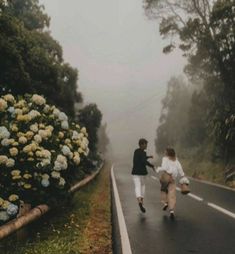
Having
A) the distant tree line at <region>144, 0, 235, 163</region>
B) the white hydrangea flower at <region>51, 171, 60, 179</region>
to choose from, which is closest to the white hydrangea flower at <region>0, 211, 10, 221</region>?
the white hydrangea flower at <region>51, 171, 60, 179</region>

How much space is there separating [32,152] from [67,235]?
188 cm

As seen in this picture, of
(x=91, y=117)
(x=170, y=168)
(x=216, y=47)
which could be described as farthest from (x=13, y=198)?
(x=91, y=117)

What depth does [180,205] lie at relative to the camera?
1504 cm

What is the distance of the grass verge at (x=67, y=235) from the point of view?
818cm

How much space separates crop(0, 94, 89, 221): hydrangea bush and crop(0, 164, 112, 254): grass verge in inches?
23.0

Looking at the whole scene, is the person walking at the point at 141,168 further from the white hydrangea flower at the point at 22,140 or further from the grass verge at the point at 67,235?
the white hydrangea flower at the point at 22,140

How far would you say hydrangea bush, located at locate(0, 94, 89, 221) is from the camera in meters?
9.62

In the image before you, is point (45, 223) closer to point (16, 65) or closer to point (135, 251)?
point (135, 251)

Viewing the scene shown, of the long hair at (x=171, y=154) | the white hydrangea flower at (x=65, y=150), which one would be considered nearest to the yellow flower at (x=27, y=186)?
the white hydrangea flower at (x=65, y=150)

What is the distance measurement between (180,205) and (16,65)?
7.42 m

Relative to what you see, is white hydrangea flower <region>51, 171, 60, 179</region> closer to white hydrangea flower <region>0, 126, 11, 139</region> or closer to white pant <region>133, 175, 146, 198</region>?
white hydrangea flower <region>0, 126, 11, 139</region>

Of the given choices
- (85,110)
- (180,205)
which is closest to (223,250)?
(180,205)

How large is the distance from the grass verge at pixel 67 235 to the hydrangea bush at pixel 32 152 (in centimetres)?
58

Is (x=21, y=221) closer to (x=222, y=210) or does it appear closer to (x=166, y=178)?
(x=166, y=178)
